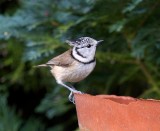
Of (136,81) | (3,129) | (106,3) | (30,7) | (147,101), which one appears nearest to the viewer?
(147,101)

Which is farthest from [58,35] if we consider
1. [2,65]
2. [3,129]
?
[2,65]

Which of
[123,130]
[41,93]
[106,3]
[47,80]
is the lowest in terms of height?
[41,93]

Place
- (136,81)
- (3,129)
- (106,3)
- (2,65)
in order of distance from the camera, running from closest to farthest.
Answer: (106,3) < (3,129) < (136,81) < (2,65)

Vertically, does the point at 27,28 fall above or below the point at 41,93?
above

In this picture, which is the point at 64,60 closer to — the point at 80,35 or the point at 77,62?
the point at 77,62

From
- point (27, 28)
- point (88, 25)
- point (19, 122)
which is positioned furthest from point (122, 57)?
point (19, 122)

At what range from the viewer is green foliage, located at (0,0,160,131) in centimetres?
272

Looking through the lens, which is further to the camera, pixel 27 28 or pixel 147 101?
pixel 27 28

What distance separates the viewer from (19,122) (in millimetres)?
3381

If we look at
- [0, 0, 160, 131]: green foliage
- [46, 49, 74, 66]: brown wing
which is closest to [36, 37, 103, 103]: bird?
[46, 49, 74, 66]: brown wing

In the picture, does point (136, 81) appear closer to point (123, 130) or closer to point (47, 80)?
point (47, 80)

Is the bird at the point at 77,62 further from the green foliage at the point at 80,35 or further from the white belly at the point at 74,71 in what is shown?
the green foliage at the point at 80,35

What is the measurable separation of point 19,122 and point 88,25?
90cm

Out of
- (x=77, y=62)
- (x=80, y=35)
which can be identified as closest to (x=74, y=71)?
(x=77, y=62)
